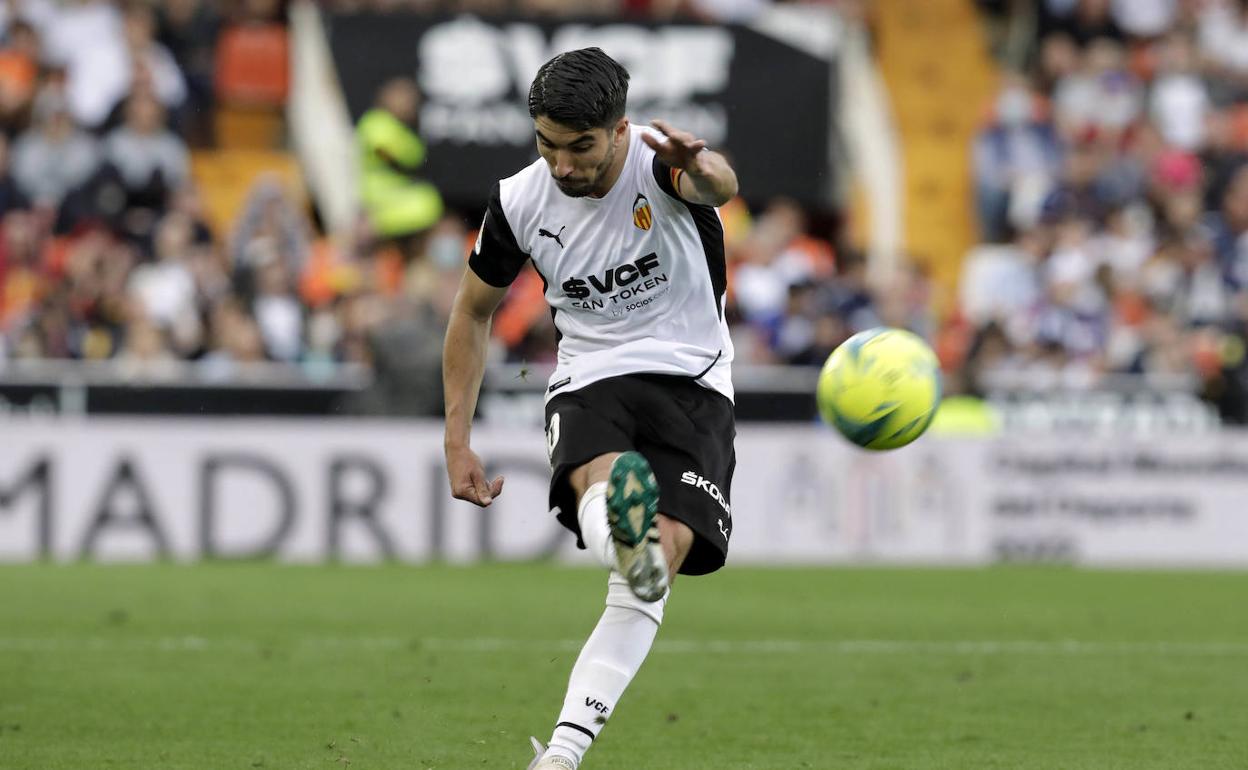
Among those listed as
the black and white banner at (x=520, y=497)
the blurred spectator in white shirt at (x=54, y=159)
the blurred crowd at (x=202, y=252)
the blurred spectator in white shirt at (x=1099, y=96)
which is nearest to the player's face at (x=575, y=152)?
the black and white banner at (x=520, y=497)

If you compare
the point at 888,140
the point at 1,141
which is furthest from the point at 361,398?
the point at 888,140

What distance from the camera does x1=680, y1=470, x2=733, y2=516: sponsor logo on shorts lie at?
5.78m

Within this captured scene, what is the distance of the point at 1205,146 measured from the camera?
20578 mm

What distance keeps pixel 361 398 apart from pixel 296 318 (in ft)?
4.05

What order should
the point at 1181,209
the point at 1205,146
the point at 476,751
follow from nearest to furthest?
the point at 476,751
the point at 1181,209
the point at 1205,146

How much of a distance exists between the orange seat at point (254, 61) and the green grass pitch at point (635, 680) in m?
6.82

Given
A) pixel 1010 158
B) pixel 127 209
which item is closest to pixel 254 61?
pixel 127 209

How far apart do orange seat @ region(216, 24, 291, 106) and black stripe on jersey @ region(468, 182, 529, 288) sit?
14048 millimetres

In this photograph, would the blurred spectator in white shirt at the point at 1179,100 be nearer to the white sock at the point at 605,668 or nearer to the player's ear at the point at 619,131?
the player's ear at the point at 619,131

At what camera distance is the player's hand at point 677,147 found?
5.31 metres

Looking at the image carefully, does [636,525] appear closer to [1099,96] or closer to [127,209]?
[127,209]

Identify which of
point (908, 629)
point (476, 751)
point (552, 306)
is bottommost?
point (908, 629)

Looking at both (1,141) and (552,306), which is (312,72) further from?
(552,306)

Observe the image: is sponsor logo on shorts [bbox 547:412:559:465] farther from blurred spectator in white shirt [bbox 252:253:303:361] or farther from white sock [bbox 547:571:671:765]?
blurred spectator in white shirt [bbox 252:253:303:361]
